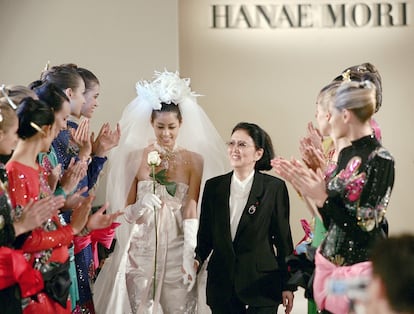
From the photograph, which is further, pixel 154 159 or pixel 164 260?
pixel 164 260

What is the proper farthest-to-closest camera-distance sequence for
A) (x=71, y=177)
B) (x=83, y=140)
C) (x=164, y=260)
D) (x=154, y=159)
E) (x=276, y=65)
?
(x=276, y=65) < (x=164, y=260) < (x=154, y=159) < (x=83, y=140) < (x=71, y=177)

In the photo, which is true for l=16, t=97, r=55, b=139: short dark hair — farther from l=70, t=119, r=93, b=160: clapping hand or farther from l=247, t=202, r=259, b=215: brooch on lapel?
l=247, t=202, r=259, b=215: brooch on lapel

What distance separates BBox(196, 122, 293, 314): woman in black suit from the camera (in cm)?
403

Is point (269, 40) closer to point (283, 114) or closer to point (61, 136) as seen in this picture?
point (283, 114)

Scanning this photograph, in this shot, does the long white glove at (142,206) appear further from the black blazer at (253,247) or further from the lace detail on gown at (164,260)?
the black blazer at (253,247)

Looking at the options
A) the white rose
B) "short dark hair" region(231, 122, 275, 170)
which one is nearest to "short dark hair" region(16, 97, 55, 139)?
the white rose

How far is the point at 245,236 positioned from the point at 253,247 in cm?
7

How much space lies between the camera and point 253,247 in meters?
4.07

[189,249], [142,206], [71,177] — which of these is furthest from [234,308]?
[71,177]

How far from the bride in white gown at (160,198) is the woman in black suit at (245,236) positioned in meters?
0.21

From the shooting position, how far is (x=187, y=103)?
4.57m

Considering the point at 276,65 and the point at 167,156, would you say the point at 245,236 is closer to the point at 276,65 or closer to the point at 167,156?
the point at 167,156

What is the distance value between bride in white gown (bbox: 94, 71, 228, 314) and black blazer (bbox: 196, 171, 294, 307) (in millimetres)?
255

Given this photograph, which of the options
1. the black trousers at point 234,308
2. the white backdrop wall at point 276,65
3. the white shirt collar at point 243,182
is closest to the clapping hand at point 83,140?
the white shirt collar at point 243,182
